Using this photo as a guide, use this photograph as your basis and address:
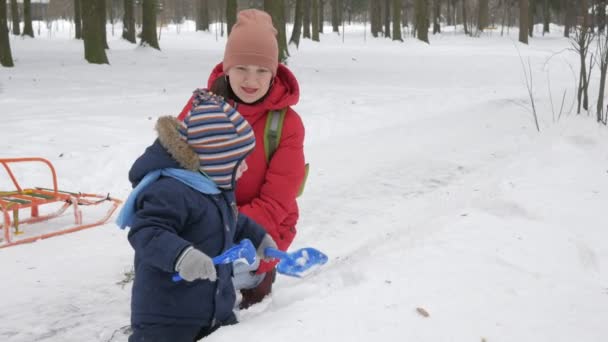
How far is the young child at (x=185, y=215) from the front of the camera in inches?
84.8

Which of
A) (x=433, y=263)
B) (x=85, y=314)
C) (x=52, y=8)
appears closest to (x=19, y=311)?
(x=85, y=314)

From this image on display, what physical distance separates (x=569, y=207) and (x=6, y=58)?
12.8 metres

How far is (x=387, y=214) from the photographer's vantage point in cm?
555

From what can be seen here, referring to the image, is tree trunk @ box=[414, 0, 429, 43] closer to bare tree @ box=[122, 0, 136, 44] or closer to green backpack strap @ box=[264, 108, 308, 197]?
bare tree @ box=[122, 0, 136, 44]

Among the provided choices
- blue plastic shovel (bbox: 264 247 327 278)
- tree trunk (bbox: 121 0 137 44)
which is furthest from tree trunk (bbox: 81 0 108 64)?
blue plastic shovel (bbox: 264 247 327 278)

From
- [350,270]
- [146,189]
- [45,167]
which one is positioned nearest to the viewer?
[146,189]

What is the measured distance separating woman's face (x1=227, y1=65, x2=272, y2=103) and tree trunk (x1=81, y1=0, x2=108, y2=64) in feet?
42.0

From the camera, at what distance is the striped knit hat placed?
2277 millimetres

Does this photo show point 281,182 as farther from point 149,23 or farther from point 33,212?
point 149,23

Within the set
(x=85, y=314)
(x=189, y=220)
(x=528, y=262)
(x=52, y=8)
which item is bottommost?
(x=85, y=314)

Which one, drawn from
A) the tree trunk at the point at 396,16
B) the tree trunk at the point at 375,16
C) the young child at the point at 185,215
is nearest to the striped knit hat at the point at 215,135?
the young child at the point at 185,215

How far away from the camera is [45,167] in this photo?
661 cm

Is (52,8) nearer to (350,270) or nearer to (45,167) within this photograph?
(45,167)

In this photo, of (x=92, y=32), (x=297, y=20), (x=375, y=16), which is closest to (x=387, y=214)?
(x=92, y=32)
